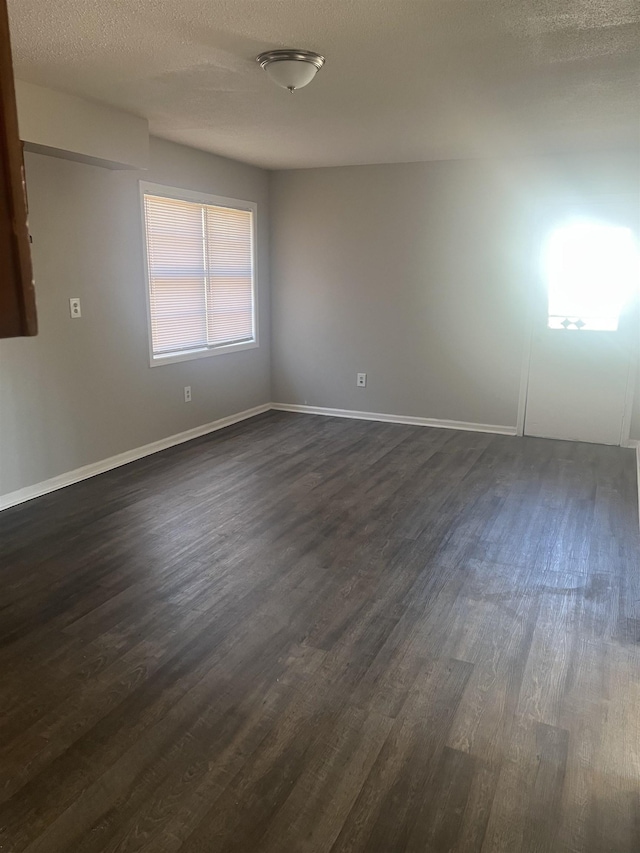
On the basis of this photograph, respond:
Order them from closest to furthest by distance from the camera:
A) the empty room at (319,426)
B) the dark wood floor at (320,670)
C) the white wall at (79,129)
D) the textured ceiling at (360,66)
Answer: the dark wood floor at (320,670) → the empty room at (319,426) → the textured ceiling at (360,66) → the white wall at (79,129)

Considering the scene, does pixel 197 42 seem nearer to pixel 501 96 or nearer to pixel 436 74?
pixel 436 74

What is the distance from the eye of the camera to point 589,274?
16.9 feet

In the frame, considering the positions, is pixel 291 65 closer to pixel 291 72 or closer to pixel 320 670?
pixel 291 72

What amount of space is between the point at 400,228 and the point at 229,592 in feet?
13.3

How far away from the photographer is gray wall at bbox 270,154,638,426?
5.31 metres

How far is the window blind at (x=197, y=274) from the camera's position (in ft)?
16.1

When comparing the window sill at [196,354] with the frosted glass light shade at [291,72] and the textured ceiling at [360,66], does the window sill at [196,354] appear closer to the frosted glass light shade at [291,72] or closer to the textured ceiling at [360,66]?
the textured ceiling at [360,66]

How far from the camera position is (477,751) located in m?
1.93

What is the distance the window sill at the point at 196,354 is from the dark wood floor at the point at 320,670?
120cm

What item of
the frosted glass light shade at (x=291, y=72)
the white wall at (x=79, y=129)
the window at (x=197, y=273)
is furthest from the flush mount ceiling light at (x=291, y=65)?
the window at (x=197, y=273)

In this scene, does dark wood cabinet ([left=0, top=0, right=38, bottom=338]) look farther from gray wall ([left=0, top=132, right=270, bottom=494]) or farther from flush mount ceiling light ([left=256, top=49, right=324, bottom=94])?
gray wall ([left=0, top=132, right=270, bottom=494])

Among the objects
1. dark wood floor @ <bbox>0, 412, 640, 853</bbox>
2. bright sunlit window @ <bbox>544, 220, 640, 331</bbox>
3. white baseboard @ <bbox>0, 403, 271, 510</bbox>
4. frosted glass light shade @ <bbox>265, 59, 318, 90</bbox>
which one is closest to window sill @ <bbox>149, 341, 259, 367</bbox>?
white baseboard @ <bbox>0, 403, 271, 510</bbox>

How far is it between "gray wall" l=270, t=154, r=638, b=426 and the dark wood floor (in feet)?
6.18

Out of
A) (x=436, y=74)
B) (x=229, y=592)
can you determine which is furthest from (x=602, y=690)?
(x=436, y=74)
